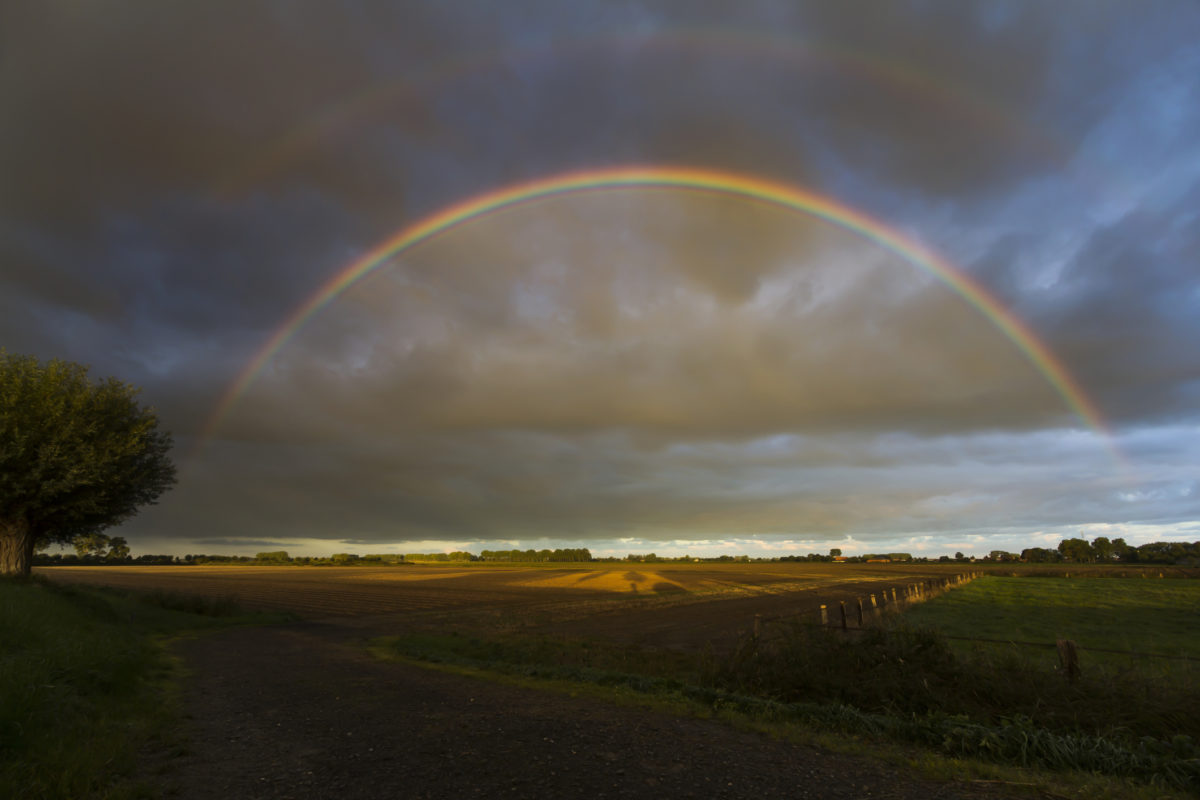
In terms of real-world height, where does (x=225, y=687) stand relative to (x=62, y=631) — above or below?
below

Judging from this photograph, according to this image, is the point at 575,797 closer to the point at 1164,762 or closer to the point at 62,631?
the point at 1164,762

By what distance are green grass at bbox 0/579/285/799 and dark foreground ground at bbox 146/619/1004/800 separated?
73 cm

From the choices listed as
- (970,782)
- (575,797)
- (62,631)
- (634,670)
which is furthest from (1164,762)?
(62,631)

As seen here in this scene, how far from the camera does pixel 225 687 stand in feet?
49.3

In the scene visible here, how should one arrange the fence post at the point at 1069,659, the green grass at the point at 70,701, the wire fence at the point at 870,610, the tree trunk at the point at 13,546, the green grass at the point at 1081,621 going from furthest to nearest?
1. the tree trunk at the point at 13,546
2. the green grass at the point at 1081,621
3. the wire fence at the point at 870,610
4. the fence post at the point at 1069,659
5. the green grass at the point at 70,701

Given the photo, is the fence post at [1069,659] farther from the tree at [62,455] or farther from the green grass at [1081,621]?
the tree at [62,455]

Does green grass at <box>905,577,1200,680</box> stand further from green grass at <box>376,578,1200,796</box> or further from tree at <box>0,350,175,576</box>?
tree at <box>0,350,175,576</box>

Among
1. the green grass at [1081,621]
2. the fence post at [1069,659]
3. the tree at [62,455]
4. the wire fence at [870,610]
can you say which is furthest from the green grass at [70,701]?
the green grass at [1081,621]

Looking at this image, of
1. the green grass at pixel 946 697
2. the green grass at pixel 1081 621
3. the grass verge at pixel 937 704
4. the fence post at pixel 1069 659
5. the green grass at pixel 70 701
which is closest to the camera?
the green grass at pixel 70 701

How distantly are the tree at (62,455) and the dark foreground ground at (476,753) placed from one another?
20199 mm

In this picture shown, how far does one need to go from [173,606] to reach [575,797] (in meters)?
40.0

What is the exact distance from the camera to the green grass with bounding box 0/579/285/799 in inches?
279

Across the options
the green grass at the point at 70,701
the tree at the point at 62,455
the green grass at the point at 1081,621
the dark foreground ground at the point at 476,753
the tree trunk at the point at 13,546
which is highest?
the tree at the point at 62,455

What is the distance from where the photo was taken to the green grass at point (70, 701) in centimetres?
708
